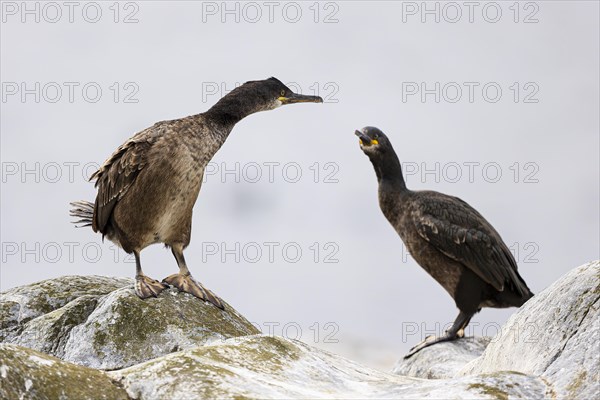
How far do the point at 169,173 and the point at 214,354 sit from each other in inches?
149

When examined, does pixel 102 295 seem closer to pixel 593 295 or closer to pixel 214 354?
pixel 214 354

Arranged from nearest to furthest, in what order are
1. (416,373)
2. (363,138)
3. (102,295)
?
(102,295) → (416,373) → (363,138)

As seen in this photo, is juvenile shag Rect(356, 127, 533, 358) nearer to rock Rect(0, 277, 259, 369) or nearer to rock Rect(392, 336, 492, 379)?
rock Rect(392, 336, 492, 379)

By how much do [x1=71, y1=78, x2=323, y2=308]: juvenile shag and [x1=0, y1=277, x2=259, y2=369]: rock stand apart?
0.21m

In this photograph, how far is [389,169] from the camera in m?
12.3

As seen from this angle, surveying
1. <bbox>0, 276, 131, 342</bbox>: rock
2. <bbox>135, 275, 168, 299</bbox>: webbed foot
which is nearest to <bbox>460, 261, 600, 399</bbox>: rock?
<bbox>135, 275, 168, 299</bbox>: webbed foot

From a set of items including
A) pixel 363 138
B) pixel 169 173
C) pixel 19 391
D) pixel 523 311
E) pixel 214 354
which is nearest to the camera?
pixel 19 391

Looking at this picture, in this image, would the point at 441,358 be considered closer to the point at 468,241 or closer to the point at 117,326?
the point at 468,241

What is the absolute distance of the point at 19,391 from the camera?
17.5 ft

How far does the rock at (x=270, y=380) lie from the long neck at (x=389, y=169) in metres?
5.58

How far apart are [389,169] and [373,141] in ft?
1.48

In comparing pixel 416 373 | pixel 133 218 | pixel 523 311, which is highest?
pixel 133 218

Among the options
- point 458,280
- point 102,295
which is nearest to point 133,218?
point 102,295

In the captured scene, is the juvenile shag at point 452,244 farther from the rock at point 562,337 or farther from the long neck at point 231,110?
the rock at point 562,337
